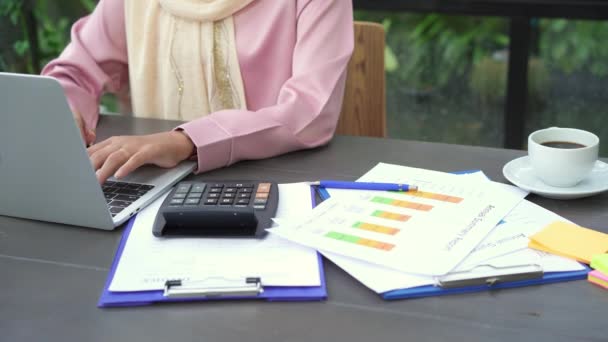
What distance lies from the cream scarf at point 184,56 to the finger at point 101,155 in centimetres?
43

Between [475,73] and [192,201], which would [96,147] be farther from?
[475,73]

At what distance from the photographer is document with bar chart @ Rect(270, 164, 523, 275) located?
80 centimetres

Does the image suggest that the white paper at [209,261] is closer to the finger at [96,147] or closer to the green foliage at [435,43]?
the finger at [96,147]

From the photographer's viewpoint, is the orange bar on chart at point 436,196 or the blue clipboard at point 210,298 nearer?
the blue clipboard at point 210,298

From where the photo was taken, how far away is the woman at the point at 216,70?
1.15 m

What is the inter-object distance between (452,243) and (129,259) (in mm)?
373

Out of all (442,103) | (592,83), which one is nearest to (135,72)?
(442,103)

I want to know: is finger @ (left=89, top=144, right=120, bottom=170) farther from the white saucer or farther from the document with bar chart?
the white saucer

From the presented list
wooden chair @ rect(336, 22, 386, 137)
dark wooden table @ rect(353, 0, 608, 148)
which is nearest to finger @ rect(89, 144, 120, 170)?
wooden chair @ rect(336, 22, 386, 137)

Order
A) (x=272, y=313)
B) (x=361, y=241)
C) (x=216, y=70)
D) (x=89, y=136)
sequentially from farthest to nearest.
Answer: (x=216, y=70) → (x=89, y=136) → (x=361, y=241) → (x=272, y=313)

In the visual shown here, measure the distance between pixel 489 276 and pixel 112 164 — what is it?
55cm

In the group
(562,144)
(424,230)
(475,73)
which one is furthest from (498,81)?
(424,230)

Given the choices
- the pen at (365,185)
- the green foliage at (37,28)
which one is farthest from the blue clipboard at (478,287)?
the green foliage at (37,28)

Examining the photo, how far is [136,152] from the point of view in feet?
3.43
